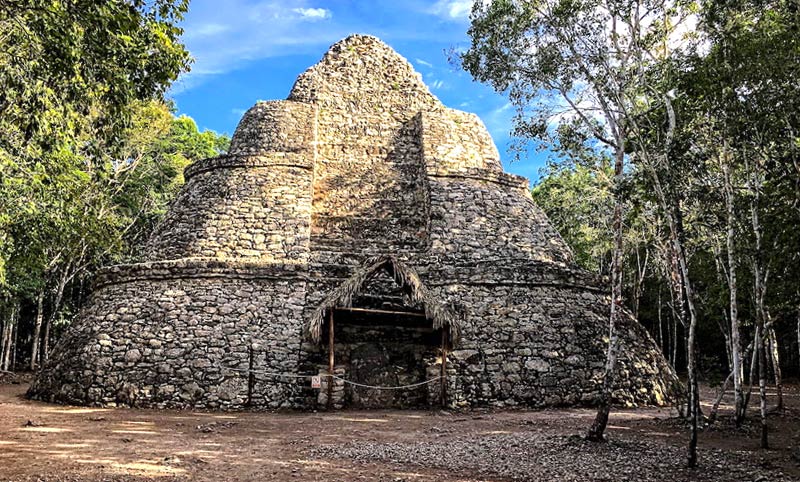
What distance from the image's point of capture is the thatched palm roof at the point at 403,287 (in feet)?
35.2

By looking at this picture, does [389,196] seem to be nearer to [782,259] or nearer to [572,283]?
[572,283]

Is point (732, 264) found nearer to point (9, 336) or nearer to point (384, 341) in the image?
point (384, 341)

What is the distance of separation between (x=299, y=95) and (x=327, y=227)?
18.6 ft

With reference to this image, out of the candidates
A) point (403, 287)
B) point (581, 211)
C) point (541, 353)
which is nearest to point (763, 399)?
point (541, 353)

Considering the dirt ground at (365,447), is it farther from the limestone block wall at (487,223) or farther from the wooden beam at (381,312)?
the limestone block wall at (487,223)

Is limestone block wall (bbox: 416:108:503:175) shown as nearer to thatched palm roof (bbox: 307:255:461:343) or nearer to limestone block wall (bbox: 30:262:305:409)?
thatched palm roof (bbox: 307:255:461:343)

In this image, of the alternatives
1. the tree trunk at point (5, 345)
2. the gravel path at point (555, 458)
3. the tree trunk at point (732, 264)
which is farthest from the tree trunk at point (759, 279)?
the tree trunk at point (5, 345)

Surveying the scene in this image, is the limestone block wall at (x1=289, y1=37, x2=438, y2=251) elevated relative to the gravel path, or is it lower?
elevated

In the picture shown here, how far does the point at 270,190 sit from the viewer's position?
14.3 meters

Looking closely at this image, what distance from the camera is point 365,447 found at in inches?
288

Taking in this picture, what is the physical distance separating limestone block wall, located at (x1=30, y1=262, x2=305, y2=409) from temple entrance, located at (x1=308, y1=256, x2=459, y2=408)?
0.89 metres

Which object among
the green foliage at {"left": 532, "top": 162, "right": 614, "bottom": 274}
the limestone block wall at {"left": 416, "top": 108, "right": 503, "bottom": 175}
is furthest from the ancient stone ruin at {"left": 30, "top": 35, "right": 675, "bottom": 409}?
the green foliage at {"left": 532, "top": 162, "right": 614, "bottom": 274}

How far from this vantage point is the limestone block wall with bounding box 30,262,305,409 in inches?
424

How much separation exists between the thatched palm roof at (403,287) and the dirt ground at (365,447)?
1.67m
